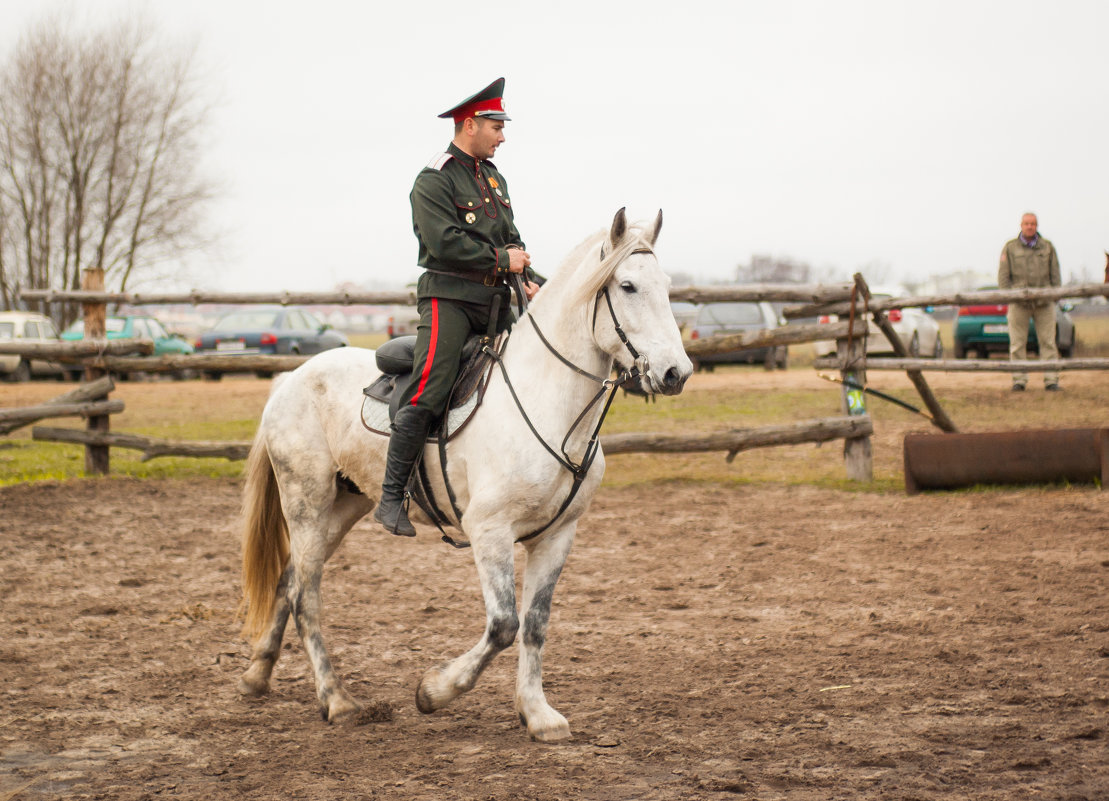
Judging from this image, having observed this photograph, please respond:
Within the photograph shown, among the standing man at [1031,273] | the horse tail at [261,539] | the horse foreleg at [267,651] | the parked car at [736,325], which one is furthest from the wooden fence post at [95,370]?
the parked car at [736,325]

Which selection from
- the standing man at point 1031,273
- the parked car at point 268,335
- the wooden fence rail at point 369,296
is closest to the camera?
the wooden fence rail at point 369,296

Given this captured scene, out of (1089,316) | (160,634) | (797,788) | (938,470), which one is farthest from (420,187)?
(1089,316)

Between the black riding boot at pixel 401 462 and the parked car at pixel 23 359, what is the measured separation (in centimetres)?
2095

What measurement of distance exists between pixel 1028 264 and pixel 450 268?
36.9 feet

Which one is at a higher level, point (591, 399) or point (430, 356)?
point (430, 356)

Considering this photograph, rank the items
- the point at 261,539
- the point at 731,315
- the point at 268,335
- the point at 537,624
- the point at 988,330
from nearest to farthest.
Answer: the point at 537,624 → the point at 261,539 → the point at 988,330 → the point at 731,315 → the point at 268,335

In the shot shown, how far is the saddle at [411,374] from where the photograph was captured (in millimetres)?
4223

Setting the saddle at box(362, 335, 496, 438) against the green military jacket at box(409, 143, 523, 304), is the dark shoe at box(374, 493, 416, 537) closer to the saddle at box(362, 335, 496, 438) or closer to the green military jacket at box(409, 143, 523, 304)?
the saddle at box(362, 335, 496, 438)

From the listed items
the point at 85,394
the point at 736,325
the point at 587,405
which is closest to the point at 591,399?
the point at 587,405

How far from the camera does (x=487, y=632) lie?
3938 millimetres

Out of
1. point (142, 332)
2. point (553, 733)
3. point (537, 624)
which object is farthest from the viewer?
point (142, 332)

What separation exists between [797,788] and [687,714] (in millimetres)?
883

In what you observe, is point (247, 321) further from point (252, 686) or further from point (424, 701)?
point (424, 701)

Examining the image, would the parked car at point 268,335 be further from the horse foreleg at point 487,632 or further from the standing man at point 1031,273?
the horse foreleg at point 487,632
